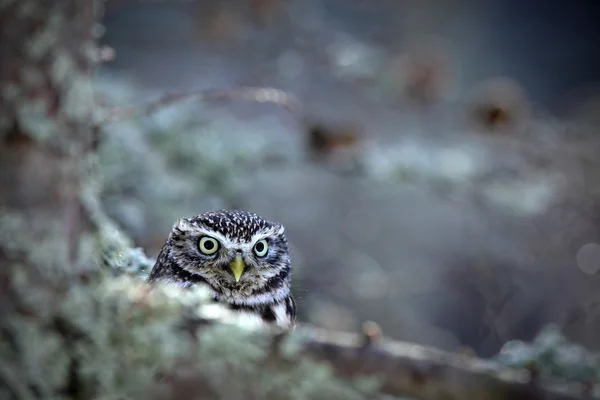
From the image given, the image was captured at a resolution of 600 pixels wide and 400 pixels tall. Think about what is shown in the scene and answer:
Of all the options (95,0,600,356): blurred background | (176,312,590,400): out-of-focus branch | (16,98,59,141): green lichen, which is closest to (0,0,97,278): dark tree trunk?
(16,98,59,141): green lichen

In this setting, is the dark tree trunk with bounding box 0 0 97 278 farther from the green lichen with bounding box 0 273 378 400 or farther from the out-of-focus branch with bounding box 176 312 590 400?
the out-of-focus branch with bounding box 176 312 590 400

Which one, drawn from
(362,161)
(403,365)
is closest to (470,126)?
(362,161)

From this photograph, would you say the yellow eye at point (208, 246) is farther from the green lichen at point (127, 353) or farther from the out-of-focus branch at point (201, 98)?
the green lichen at point (127, 353)

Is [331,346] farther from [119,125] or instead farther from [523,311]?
[523,311]

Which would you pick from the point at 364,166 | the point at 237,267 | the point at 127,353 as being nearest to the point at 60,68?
the point at 127,353

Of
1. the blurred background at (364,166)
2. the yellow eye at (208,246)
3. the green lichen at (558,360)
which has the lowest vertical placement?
the green lichen at (558,360)

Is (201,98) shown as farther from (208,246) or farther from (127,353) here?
(127,353)

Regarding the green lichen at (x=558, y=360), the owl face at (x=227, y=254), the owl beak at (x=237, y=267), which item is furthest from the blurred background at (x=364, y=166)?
the green lichen at (x=558, y=360)
